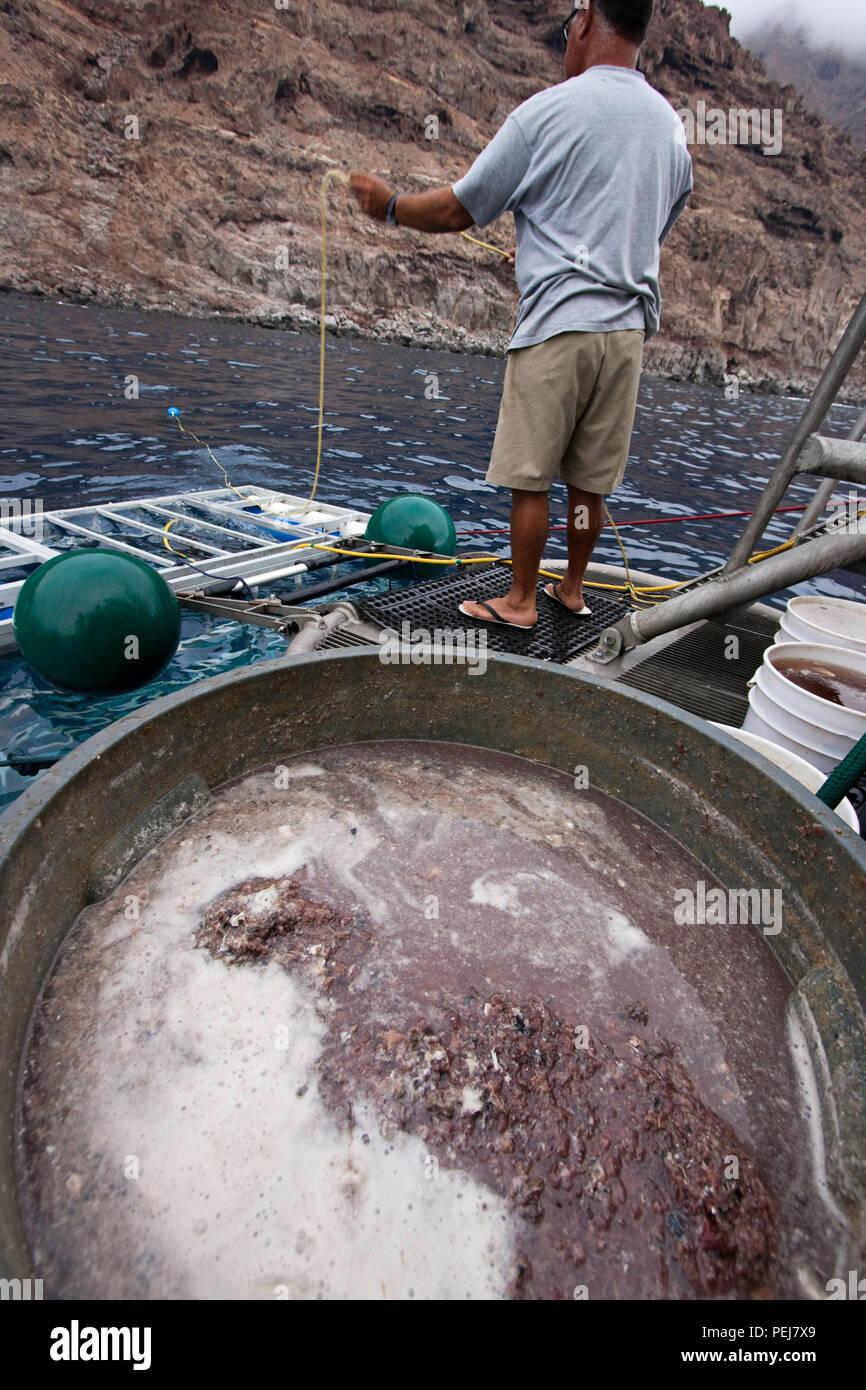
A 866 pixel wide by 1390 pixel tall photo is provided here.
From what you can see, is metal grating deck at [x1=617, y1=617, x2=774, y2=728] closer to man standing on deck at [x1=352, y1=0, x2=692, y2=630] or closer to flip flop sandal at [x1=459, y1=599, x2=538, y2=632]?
flip flop sandal at [x1=459, y1=599, x2=538, y2=632]

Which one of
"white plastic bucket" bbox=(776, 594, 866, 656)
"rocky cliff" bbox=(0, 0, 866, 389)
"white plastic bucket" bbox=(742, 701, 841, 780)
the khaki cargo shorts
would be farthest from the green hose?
"rocky cliff" bbox=(0, 0, 866, 389)

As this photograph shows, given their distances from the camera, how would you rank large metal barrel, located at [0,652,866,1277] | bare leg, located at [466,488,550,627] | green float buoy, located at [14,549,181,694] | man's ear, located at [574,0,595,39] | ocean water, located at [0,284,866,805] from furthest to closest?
ocean water, located at [0,284,866,805]
green float buoy, located at [14,549,181,694]
bare leg, located at [466,488,550,627]
man's ear, located at [574,0,595,39]
large metal barrel, located at [0,652,866,1277]

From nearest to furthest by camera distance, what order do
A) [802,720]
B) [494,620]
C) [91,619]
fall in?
1. [802,720]
2. [91,619]
3. [494,620]

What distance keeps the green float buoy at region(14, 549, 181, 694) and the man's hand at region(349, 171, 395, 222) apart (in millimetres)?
2062

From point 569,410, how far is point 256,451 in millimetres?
9222

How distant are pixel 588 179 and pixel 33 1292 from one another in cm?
376

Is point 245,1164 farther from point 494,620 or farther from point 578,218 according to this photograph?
point 578,218

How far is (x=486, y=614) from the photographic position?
Answer: 3617 mm

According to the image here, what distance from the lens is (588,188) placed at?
2.74 m

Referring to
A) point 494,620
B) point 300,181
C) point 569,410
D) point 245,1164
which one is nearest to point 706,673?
point 494,620

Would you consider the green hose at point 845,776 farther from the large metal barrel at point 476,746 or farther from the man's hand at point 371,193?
the man's hand at point 371,193

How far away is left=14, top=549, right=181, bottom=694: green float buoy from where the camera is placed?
3305 millimetres

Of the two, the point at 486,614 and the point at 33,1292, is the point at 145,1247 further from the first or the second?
the point at 486,614
